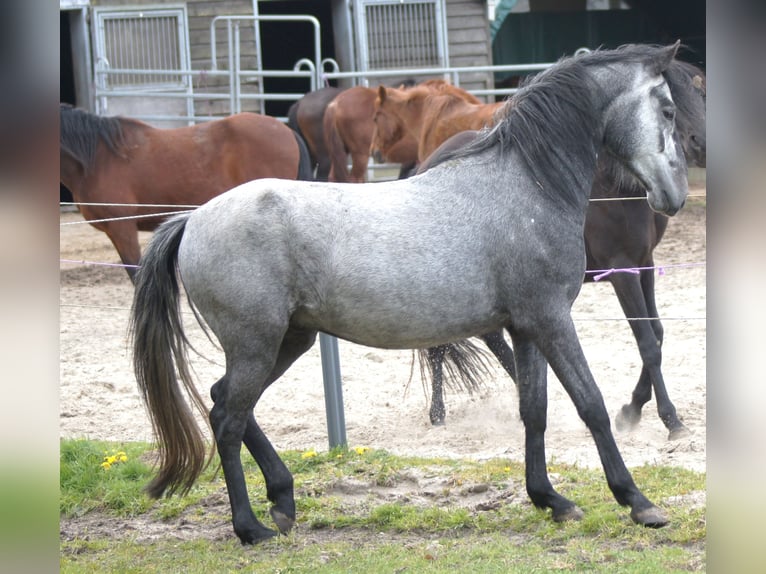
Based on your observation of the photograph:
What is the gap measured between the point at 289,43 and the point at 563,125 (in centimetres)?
1718

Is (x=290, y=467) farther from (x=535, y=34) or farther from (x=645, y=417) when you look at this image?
(x=535, y=34)

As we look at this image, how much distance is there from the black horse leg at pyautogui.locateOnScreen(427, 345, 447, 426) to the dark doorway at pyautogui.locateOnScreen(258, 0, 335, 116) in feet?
46.8

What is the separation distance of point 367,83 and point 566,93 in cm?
1099

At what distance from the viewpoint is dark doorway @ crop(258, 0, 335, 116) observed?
19.1m

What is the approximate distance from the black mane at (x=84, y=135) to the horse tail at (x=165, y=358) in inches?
210

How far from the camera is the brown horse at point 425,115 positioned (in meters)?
10.3

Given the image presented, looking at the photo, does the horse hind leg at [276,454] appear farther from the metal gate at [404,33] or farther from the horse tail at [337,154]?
the metal gate at [404,33]

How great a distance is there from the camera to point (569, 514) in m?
4.05

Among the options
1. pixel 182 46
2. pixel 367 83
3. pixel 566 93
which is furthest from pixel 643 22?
pixel 566 93

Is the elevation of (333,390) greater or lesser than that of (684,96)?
lesser

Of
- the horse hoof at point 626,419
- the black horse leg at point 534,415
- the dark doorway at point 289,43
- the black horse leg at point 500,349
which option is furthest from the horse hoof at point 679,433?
the dark doorway at point 289,43

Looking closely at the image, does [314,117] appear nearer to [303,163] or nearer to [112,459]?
[303,163]

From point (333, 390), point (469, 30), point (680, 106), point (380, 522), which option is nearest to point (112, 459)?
point (333, 390)

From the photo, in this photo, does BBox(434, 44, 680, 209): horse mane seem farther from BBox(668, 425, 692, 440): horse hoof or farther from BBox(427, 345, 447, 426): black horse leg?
BBox(668, 425, 692, 440): horse hoof
